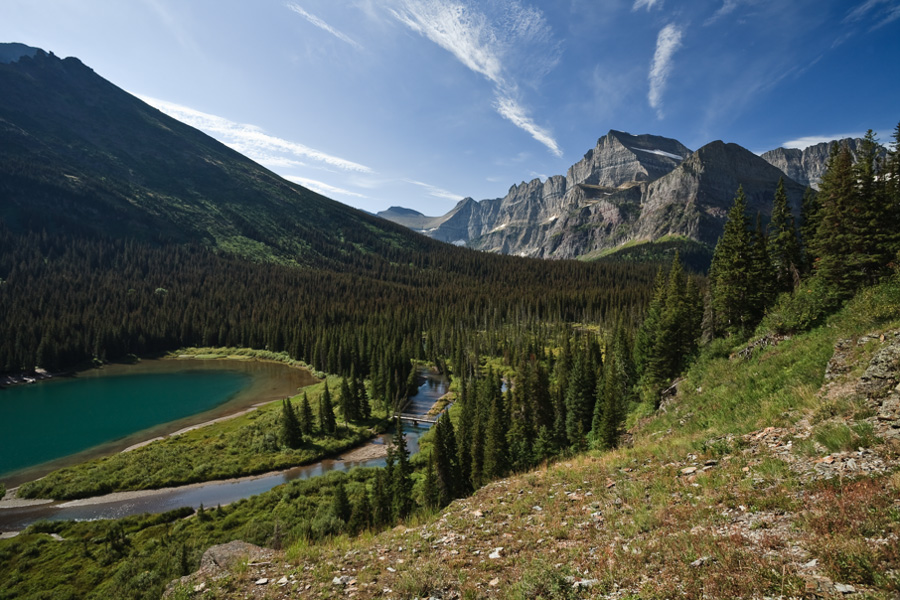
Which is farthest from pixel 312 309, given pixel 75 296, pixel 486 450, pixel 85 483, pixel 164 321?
pixel 486 450

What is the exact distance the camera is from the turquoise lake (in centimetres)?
6906

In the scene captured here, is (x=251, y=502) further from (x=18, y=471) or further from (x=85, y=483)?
(x=18, y=471)

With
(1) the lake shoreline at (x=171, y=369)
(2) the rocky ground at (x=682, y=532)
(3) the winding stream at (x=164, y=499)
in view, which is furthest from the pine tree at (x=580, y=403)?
(1) the lake shoreline at (x=171, y=369)

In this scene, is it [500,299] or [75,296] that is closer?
[75,296]

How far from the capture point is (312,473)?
56.7m

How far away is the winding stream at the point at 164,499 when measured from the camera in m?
45.4

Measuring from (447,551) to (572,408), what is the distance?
155 ft

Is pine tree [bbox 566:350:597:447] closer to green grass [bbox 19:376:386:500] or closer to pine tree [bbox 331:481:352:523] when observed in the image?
pine tree [bbox 331:481:352:523]

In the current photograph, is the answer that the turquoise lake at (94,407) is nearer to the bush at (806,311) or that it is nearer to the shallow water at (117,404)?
the shallow water at (117,404)

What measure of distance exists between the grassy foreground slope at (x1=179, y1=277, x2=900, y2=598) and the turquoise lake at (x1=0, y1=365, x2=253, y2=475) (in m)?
83.2

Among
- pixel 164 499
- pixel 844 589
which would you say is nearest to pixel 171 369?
pixel 164 499

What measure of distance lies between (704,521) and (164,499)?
6280 cm

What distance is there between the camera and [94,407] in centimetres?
9056

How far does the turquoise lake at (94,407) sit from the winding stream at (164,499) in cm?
2300
